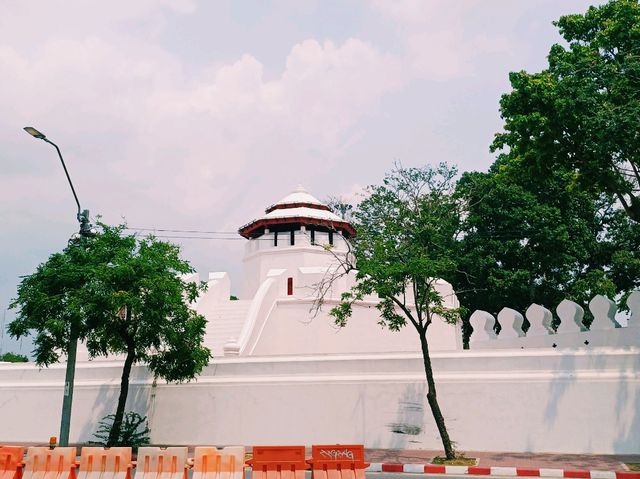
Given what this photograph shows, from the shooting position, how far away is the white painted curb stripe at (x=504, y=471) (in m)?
10.4

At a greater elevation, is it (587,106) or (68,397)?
(587,106)

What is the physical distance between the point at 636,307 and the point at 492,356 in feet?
11.2

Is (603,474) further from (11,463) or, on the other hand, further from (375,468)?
(11,463)

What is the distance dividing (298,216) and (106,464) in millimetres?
20205

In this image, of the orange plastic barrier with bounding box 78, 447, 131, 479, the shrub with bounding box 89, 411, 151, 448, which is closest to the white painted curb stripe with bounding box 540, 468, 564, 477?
the orange plastic barrier with bounding box 78, 447, 131, 479

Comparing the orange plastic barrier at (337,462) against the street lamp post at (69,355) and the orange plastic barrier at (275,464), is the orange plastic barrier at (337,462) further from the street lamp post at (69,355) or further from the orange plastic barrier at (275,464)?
the street lamp post at (69,355)

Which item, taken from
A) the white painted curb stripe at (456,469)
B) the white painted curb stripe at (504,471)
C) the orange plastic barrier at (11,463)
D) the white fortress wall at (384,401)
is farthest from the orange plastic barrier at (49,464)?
Result: the white fortress wall at (384,401)

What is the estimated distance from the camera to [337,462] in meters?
8.13

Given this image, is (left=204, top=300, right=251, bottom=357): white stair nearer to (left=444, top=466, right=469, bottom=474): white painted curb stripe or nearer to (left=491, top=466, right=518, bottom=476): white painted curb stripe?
(left=444, top=466, right=469, bottom=474): white painted curb stripe

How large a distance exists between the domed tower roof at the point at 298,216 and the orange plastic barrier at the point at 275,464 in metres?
18.9

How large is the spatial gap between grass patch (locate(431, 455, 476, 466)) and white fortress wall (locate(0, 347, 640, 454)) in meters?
1.55

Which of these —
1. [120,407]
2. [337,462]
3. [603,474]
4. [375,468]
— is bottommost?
[375,468]

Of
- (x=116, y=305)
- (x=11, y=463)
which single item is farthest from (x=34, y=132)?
(x=11, y=463)

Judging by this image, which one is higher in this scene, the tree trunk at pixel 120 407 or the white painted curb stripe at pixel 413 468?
the tree trunk at pixel 120 407
